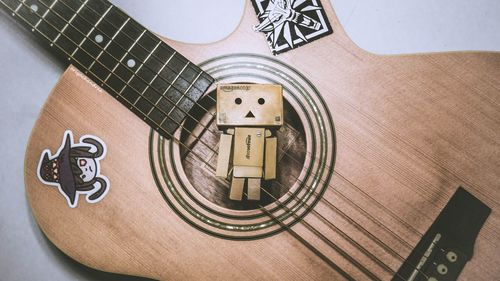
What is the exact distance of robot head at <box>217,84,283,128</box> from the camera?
738 mm

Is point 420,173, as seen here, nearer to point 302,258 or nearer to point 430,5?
point 302,258

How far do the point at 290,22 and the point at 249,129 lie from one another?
0.31m

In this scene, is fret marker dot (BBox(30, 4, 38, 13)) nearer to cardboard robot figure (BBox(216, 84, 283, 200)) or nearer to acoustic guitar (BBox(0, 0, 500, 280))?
acoustic guitar (BBox(0, 0, 500, 280))

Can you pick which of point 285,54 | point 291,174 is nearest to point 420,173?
point 291,174

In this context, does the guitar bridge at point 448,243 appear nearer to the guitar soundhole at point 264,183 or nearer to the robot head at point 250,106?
the guitar soundhole at point 264,183

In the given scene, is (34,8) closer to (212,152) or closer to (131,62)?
(131,62)

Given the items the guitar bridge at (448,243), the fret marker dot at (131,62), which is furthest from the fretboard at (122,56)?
the guitar bridge at (448,243)

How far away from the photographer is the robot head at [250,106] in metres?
0.74

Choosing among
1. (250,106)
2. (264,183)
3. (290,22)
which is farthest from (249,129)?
(290,22)

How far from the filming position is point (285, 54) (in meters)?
0.85

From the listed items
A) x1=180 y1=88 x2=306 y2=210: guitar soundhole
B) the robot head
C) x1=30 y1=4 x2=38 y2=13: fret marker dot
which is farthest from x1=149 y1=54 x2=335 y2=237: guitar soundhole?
x1=30 y1=4 x2=38 y2=13: fret marker dot

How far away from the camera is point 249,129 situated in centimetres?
74

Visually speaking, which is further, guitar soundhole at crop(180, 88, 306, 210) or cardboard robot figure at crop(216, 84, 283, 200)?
guitar soundhole at crop(180, 88, 306, 210)

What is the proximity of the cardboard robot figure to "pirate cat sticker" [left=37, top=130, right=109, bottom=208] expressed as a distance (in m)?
0.30
